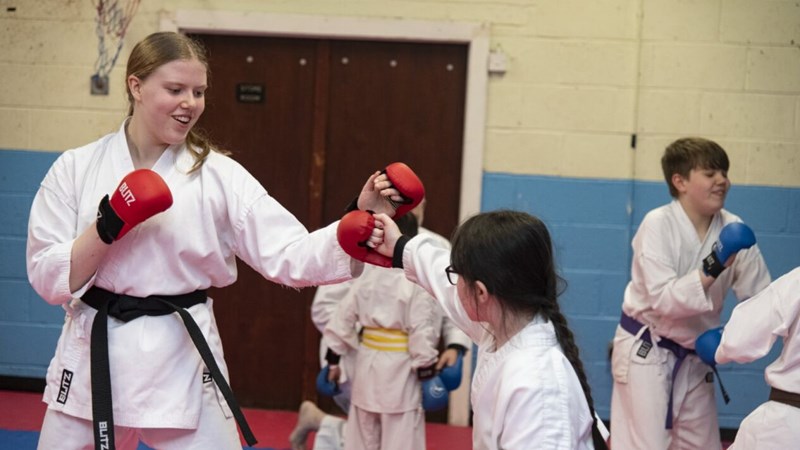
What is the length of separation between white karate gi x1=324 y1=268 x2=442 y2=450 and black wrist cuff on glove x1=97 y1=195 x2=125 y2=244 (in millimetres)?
1990

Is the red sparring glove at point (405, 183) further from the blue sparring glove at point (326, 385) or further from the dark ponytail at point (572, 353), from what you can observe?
the blue sparring glove at point (326, 385)

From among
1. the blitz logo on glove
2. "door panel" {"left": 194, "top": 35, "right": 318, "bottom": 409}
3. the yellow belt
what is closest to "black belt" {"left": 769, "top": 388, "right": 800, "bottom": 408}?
the yellow belt

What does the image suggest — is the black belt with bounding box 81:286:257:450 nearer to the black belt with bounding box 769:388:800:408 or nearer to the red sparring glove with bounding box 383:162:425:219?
the red sparring glove with bounding box 383:162:425:219

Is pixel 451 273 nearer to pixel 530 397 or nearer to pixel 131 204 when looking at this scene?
pixel 530 397

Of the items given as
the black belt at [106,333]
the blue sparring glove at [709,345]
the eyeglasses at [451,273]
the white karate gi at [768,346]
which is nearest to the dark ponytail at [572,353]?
the eyeglasses at [451,273]

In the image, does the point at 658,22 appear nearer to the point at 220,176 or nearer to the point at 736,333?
the point at 736,333

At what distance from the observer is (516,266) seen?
2.38m

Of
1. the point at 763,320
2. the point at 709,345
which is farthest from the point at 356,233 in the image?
the point at 709,345

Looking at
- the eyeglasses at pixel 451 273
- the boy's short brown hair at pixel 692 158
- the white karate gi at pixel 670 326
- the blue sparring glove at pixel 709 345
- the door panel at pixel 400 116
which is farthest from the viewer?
the door panel at pixel 400 116

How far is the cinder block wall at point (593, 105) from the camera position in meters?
5.99

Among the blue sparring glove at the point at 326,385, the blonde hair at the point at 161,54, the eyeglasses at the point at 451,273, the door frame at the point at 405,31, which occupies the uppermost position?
the door frame at the point at 405,31

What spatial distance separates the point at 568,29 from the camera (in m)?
6.01

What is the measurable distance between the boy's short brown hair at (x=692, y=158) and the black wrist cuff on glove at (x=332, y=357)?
1683 mm

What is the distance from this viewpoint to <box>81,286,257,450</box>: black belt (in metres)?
2.72
